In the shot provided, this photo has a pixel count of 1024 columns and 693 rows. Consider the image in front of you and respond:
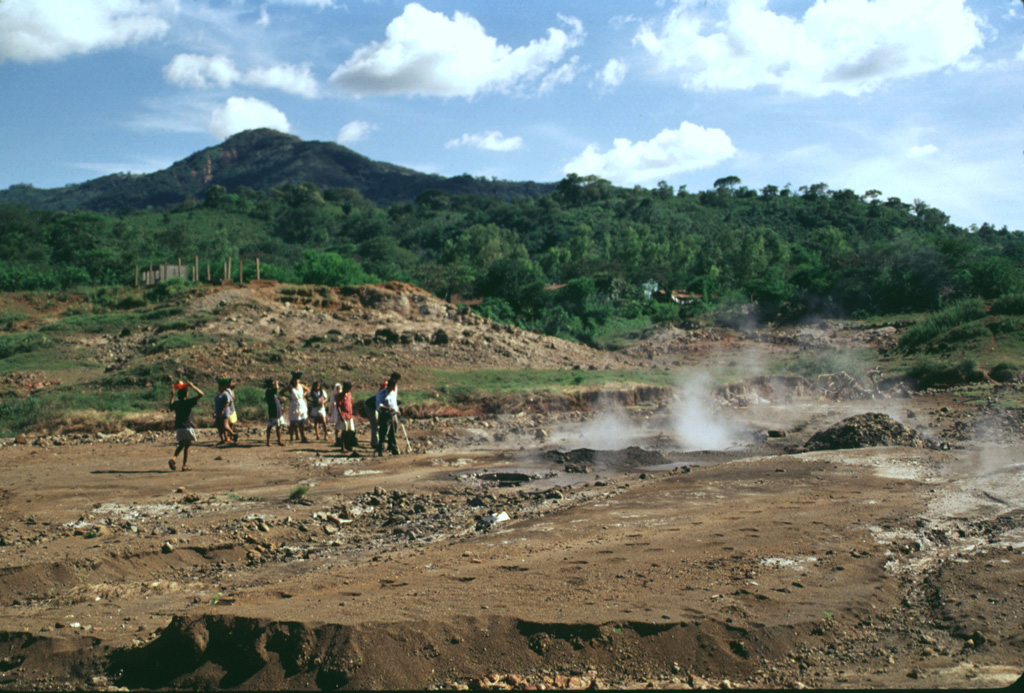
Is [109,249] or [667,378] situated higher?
[109,249]

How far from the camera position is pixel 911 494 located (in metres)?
9.84

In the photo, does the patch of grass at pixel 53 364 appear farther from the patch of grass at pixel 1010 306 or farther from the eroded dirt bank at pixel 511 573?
the patch of grass at pixel 1010 306

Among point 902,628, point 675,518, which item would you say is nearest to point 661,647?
point 902,628

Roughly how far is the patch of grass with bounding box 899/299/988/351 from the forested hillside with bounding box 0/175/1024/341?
562 centimetres

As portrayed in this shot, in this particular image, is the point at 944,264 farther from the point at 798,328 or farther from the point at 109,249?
the point at 109,249

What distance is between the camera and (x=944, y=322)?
2819cm

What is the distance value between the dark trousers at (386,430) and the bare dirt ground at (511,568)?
67 centimetres

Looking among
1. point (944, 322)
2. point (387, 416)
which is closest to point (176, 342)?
point (387, 416)

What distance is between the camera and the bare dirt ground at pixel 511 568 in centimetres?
481

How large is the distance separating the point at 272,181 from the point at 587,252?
136555 mm

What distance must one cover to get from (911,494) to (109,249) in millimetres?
45094

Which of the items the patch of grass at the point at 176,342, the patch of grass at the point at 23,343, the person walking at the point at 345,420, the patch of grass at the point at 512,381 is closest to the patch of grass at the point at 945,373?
the patch of grass at the point at 512,381

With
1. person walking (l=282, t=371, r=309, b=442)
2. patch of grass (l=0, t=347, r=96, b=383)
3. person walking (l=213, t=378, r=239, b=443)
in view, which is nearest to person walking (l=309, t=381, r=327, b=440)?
person walking (l=282, t=371, r=309, b=442)

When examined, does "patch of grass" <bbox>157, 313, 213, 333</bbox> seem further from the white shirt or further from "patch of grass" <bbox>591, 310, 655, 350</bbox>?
"patch of grass" <bbox>591, 310, 655, 350</bbox>
